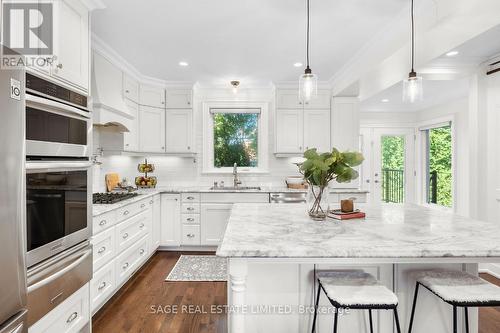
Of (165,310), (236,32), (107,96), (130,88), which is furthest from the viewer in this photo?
(130,88)

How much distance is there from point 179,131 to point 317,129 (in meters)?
2.21

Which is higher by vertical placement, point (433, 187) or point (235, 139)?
point (235, 139)

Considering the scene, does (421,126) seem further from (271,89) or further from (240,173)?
(240,173)

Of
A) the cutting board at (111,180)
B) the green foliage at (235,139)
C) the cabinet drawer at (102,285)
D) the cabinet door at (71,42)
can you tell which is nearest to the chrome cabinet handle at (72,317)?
the cabinet drawer at (102,285)

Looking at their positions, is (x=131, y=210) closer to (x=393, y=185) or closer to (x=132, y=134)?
(x=132, y=134)

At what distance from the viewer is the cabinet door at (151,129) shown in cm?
416

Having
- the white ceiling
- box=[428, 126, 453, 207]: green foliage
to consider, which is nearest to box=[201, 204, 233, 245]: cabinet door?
the white ceiling

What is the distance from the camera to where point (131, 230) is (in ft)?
10.1

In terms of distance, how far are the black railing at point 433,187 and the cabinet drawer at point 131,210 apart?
20.1ft

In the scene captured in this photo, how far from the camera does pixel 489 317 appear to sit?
2396 millimetres

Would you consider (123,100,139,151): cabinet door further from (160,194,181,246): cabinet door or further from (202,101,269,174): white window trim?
(202,101,269,174): white window trim

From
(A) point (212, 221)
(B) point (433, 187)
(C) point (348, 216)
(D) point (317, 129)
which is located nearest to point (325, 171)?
(C) point (348, 216)

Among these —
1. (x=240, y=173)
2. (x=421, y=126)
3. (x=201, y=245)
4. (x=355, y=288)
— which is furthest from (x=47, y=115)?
(x=421, y=126)

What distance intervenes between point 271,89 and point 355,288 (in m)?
3.83
